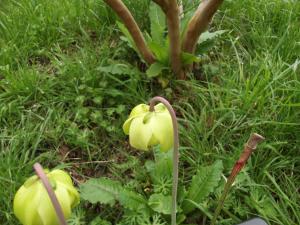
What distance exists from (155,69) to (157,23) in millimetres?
211

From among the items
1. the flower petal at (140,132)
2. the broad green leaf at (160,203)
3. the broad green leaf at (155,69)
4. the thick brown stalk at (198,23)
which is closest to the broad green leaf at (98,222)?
the broad green leaf at (160,203)

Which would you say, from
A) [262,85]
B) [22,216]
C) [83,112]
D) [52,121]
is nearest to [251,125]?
[262,85]

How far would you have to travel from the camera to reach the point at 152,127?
1.00 meters

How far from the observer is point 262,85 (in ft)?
5.54

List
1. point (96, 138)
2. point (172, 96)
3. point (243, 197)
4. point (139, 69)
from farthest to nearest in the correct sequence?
point (139, 69), point (172, 96), point (96, 138), point (243, 197)

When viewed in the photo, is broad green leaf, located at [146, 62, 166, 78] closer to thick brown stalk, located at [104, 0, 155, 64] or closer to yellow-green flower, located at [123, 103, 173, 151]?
thick brown stalk, located at [104, 0, 155, 64]

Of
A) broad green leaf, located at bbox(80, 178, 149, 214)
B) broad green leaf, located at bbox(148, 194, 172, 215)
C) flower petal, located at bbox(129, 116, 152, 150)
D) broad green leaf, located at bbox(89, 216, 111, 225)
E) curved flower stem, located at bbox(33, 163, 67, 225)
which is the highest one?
curved flower stem, located at bbox(33, 163, 67, 225)

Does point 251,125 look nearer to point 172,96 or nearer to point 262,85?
point 262,85

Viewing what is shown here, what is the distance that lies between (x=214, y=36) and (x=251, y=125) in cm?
49

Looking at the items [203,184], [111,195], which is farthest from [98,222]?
[203,184]

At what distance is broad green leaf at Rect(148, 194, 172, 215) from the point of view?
54.6 inches

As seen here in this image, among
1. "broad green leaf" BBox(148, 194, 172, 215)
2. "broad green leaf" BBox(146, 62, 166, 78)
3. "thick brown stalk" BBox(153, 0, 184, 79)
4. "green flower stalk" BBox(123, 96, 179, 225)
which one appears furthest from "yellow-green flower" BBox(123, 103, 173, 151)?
"broad green leaf" BBox(146, 62, 166, 78)

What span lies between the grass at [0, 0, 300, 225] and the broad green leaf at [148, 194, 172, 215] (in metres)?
0.14

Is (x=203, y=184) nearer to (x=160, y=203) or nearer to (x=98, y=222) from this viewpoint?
(x=160, y=203)
